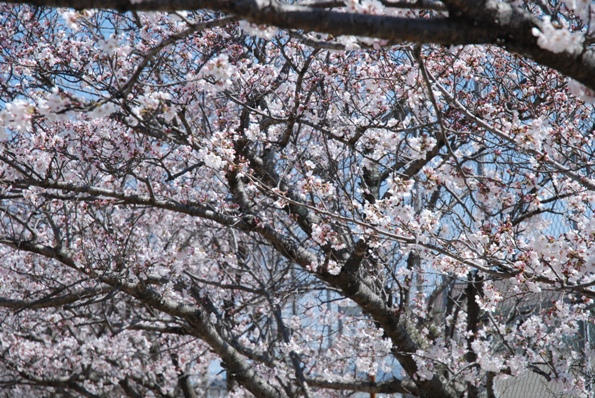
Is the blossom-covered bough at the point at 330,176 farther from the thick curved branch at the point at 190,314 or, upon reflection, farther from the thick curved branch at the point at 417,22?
the thick curved branch at the point at 417,22

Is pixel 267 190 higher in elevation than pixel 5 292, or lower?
lower

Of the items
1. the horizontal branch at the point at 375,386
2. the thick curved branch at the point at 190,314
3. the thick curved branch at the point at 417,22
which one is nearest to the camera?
the thick curved branch at the point at 417,22

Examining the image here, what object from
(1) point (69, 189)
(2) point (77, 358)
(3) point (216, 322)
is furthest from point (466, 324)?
(2) point (77, 358)

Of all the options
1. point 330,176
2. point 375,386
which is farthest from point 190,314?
point 375,386

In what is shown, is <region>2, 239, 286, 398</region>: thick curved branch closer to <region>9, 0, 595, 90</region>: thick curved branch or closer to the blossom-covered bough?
the blossom-covered bough

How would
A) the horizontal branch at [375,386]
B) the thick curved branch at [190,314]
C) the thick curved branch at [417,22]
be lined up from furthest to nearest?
1. the horizontal branch at [375,386]
2. the thick curved branch at [190,314]
3. the thick curved branch at [417,22]

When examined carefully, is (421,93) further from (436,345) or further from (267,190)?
(436,345)

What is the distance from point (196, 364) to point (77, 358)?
206cm

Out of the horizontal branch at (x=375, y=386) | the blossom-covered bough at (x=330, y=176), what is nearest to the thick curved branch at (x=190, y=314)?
the blossom-covered bough at (x=330, y=176)

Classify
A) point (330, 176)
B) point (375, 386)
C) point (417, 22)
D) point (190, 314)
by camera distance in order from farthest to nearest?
1. point (375, 386)
2. point (190, 314)
3. point (330, 176)
4. point (417, 22)

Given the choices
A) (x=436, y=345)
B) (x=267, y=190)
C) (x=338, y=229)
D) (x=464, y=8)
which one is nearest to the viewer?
(x=464, y=8)

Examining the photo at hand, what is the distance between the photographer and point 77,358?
28.1ft

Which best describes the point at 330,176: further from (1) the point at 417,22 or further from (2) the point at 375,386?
(1) the point at 417,22

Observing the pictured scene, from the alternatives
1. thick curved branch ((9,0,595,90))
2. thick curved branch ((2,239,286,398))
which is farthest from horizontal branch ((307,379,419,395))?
thick curved branch ((9,0,595,90))
